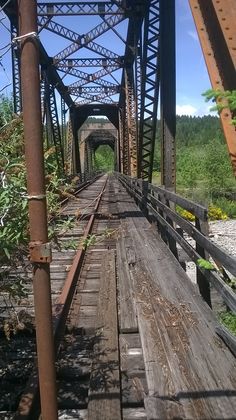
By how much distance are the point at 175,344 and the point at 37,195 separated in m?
1.85

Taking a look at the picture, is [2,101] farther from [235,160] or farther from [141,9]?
[141,9]

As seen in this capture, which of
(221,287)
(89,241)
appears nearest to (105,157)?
(221,287)

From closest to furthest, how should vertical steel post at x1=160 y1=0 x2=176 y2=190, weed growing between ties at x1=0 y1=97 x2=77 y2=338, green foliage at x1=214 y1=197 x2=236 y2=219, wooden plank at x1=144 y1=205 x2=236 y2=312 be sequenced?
weed growing between ties at x1=0 y1=97 x2=77 y2=338
wooden plank at x1=144 y1=205 x2=236 y2=312
vertical steel post at x1=160 y1=0 x2=176 y2=190
green foliage at x1=214 y1=197 x2=236 y2=219

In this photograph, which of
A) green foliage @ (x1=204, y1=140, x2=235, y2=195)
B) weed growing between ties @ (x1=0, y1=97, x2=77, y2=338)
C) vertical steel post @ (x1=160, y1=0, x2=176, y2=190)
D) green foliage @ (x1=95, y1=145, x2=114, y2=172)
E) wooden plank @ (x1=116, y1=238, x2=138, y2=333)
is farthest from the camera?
green foliage @ (x1=95, y1=145, x2=114, y2=172)

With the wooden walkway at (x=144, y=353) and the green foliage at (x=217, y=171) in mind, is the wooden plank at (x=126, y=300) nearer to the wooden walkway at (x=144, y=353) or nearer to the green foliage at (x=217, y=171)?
the wooden walkway at (x=144, y=353)

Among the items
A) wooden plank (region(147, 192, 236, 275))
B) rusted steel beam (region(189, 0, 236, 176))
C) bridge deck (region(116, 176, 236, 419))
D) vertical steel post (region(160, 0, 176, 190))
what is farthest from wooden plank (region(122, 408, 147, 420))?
vertical steel post (region(160, 0, 176, 190))

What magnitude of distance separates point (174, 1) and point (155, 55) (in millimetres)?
2168

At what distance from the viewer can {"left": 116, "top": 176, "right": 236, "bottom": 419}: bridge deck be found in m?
2.70

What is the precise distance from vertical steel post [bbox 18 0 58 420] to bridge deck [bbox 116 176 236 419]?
71 cm

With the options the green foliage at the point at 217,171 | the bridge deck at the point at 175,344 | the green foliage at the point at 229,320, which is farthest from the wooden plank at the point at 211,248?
the green foliage at the point at 217,171

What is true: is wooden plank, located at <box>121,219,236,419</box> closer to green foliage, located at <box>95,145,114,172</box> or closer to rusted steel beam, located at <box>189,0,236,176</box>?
rusted steel beam, located at <box>189,0,236,176</box>

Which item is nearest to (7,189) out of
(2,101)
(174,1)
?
(2,101)

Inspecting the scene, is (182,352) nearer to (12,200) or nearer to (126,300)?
(126,300)

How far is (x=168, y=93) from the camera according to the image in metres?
9.95
